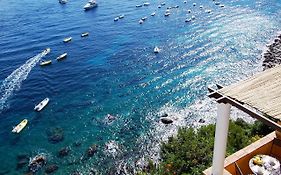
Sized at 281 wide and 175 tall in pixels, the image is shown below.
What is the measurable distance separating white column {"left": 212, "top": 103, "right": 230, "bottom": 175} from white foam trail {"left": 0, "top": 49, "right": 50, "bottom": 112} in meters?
41.6

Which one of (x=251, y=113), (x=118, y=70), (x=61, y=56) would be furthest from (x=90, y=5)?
(x=251, y=113)

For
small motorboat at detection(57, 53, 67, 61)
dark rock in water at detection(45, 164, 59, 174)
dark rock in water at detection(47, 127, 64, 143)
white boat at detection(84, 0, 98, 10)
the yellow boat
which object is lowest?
dark rock in water at detection(45, 164, 59, 174)

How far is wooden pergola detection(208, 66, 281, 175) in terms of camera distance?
39.3 feet

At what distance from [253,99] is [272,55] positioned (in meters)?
47.7

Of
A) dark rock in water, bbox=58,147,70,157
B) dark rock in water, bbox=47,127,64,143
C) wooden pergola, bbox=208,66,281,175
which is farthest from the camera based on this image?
dark rock in water, bbox=47,127,64,143

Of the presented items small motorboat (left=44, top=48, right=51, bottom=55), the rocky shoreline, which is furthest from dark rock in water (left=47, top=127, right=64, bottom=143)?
the rocky shoreline

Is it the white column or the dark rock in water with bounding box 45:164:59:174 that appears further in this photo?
the dark rock in water with bounding box 45:164:59:174

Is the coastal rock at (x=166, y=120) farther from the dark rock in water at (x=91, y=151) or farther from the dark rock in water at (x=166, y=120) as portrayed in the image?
the dark rock in water at (x=91, y=151)

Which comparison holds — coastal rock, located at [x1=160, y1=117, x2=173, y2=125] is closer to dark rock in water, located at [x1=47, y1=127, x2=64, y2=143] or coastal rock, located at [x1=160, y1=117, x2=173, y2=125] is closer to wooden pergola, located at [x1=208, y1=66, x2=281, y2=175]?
dark rock in water, located at [x1=47, y1=127, x2=64, y2=143]

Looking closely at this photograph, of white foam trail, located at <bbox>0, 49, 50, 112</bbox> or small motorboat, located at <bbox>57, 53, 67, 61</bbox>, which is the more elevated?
small motorboat, located at <bbox>57, 53, 67, 61</bbox>

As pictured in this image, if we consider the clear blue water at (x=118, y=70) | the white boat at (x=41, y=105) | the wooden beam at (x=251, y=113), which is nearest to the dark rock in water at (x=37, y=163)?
the clear blue water at (x=118, y=70)

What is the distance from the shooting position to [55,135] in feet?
141

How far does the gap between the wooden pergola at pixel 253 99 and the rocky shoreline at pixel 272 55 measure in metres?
42.0

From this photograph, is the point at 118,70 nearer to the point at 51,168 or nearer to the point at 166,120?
the point at 166,120
